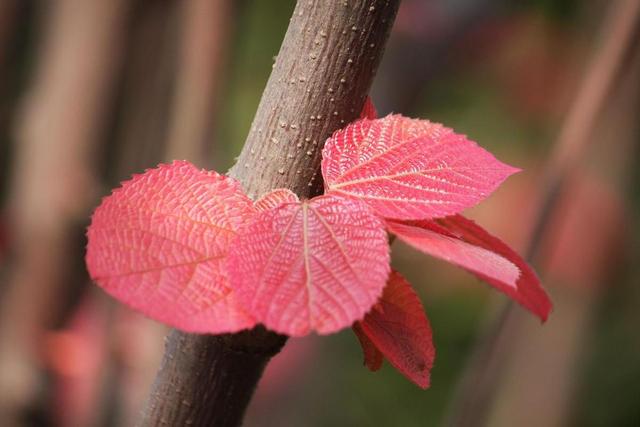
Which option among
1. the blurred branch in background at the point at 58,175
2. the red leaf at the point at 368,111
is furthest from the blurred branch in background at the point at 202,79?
the red leaf at the point at 368,111

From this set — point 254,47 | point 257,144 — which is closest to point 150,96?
point 257,144

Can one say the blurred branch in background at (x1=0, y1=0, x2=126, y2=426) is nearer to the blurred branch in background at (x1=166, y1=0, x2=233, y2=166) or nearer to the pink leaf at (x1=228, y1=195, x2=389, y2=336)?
the blurred branch in background at (x1=166, y1=0, x2=233, y2=166)

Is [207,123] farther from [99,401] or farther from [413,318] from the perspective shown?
[413,318]

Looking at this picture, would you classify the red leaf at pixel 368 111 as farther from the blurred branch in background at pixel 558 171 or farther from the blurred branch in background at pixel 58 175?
the blurred branch in background at pixel 58 175

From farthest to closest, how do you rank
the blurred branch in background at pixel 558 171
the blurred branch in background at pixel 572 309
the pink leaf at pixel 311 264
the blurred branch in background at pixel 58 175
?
the blurred branch in background at pixel 572 309 < the blurred branch in background at pixel 58 175 < the blurred branch in background at pixel 558 171 < the pink leaf at pixel 311 264

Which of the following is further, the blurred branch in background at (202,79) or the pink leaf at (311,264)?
the blurred branch in background at (202,79)

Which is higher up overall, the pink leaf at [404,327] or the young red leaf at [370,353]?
the pink leaf at [404,327]

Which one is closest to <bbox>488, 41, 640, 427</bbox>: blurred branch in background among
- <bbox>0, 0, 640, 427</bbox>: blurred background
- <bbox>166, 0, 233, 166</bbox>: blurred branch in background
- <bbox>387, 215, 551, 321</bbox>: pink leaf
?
<bbox>0, 0, 640, 427</bbox>: blurred background

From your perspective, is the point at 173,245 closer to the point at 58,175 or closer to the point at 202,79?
the point at 202,79
